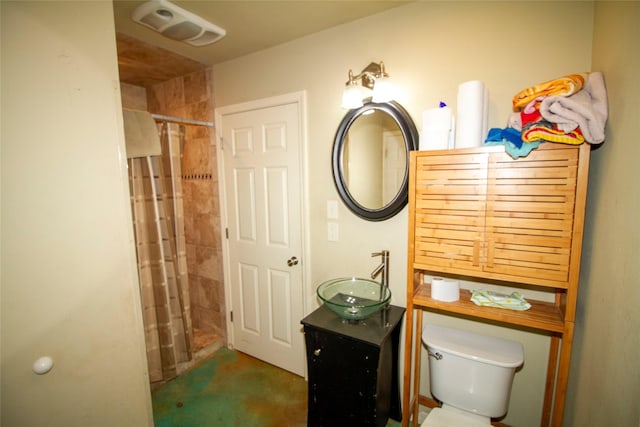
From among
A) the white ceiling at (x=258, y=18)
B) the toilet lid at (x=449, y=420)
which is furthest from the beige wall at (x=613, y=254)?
the white ceiling at (x=258, y=18)

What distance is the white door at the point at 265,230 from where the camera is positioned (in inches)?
84.1

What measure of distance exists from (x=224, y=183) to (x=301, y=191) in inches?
32.0

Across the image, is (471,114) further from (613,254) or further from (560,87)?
(613,254)

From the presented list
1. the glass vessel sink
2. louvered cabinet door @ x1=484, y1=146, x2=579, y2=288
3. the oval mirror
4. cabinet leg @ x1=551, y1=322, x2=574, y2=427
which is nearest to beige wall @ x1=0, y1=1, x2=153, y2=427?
the glass vessel sink

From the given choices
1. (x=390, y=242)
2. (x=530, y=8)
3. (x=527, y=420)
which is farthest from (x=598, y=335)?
(x=530, y=8)

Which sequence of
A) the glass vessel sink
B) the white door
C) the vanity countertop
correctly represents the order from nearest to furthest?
the vanity countertop → the glass vessel sink → the white door

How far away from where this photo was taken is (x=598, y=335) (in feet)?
3.48

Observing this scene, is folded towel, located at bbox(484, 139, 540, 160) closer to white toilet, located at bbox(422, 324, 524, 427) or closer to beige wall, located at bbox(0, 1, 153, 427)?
white toilet, located at bbox(422, 324, 524, 427)

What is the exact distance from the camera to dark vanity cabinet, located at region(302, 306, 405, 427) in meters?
1.48

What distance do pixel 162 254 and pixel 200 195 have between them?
72 centimetres

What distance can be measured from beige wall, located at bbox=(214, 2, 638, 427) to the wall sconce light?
10 centimetres

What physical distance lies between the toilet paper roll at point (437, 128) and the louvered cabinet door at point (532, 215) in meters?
0.24

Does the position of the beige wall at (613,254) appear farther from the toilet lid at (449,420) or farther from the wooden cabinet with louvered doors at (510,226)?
the toilet lid at (449,420)

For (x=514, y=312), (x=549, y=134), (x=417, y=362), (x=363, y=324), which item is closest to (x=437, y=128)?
(x=549, y=134)
